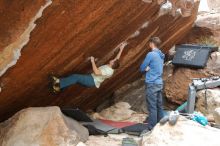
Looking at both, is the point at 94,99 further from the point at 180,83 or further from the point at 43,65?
the point at 43,65

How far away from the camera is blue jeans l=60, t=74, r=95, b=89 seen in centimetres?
716

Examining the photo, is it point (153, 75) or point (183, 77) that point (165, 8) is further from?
point (183, 77)

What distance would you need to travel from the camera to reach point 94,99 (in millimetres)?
10195

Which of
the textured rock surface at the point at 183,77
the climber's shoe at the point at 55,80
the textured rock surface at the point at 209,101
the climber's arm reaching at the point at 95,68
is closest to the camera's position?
the climber's shoe at the point at 55,80

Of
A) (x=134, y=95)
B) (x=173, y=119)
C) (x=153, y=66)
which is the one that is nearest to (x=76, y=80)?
(x=153, y=66)

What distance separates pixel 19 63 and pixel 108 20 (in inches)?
58.9

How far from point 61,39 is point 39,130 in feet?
5.24

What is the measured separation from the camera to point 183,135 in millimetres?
5656

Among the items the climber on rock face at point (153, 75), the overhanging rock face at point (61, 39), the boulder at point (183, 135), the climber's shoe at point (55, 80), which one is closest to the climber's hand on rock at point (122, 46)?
the overhanging rock face at point (61, 39)

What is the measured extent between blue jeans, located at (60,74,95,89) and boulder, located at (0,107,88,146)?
59 centimetres

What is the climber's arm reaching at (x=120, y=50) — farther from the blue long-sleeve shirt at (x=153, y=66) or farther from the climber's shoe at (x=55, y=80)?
the climber's shoe at (x=55, y=80)

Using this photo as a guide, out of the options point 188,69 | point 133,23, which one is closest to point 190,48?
point 188,69

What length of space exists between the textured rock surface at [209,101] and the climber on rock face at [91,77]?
201cm

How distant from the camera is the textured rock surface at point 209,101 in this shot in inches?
340
